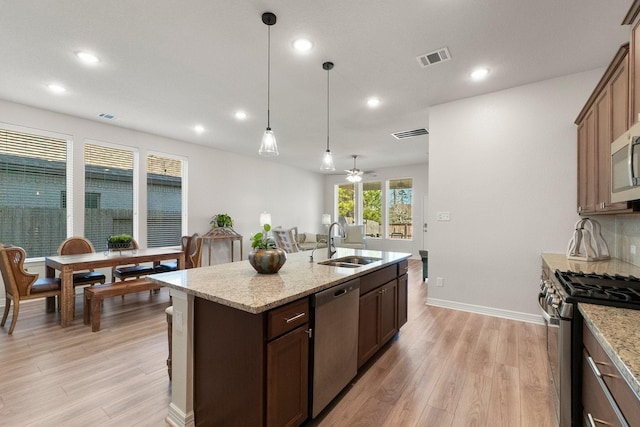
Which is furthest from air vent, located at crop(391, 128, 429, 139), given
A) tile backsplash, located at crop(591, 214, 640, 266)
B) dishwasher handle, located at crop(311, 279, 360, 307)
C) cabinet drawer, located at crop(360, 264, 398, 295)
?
dishwasher handle, located at crop(311, 279, 360, 307)

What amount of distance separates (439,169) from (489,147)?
2.10 feet

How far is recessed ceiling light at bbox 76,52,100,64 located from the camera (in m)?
2.80

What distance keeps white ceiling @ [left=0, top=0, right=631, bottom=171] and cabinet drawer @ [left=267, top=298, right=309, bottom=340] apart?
212cm

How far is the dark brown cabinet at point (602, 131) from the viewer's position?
1.83 meters

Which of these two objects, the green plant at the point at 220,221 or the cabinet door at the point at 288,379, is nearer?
the cabinet door at the point at 288,379

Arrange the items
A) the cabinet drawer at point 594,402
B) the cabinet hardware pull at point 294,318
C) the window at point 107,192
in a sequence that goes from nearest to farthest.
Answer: the cabinet drawer at point 594,402 < the cabinet hardware pull at point 294,318 < the window at point 107,192

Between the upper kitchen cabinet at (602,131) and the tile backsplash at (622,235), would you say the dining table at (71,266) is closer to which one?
the upper kitchen cabinet at (602,131)

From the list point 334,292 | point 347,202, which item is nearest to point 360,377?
point 334,292

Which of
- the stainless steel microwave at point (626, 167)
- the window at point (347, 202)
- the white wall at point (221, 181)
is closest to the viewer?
the stainless steel microwave at point (626, 167)

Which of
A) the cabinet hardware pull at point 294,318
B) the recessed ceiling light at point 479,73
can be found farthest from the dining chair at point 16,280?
the recessed ceiling light at point 479,73

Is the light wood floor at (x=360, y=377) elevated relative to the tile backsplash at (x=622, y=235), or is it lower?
lower

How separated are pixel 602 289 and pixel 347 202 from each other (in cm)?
852

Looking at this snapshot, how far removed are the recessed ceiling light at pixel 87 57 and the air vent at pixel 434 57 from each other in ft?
10.6

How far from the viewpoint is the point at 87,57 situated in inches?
112
